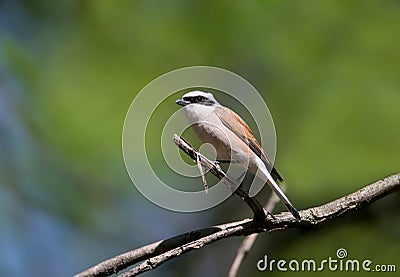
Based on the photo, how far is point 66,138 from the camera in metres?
3.98

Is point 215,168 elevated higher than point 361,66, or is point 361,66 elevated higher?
point 361,66

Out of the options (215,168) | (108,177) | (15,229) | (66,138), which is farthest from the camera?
(15,229)

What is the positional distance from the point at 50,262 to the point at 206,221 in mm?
1268

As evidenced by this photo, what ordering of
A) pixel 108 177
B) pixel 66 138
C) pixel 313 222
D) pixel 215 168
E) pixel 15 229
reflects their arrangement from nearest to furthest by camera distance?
pixel 215 168
pixel 313 222
pixel 66 138
pixel 108 177
pixel 15 229

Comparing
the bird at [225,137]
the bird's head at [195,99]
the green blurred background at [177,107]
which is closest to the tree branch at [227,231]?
the bird at [225,137]

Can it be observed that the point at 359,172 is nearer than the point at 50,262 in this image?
Yes

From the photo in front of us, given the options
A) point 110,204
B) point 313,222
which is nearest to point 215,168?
point 313,222

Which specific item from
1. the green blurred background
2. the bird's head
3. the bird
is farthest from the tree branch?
the green blurred background

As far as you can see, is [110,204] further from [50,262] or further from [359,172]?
[359,172]

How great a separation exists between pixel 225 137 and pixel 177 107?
1.51m

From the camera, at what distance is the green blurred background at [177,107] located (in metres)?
3.64

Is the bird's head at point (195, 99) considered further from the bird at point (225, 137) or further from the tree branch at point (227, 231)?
the tree branch at point (227, 231)

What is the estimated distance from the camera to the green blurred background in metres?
3.64

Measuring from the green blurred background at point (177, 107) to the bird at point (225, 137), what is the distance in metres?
1.42
